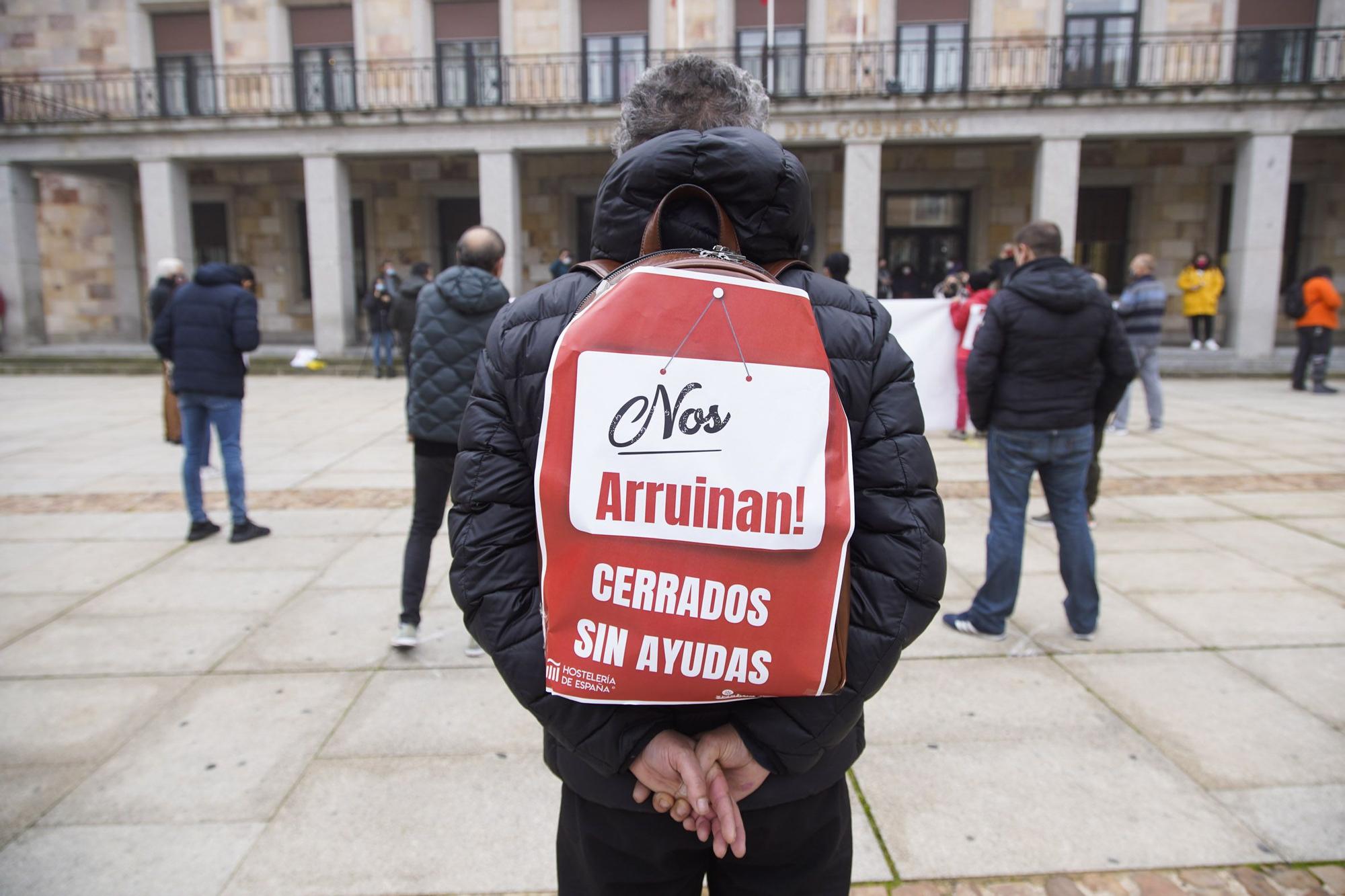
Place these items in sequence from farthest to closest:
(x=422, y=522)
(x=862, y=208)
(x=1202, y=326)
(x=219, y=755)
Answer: (x=1202, y=326)
(x=862, y=208)
(x=422, y=522)
(x=219, y=755)

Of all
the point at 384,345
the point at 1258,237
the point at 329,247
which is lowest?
the point at 384,345

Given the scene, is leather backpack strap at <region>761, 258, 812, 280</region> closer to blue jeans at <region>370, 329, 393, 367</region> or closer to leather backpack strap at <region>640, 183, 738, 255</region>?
leather backpack strap at <region>640, 183, 738, 255</region>

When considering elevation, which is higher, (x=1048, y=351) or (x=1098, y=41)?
(x=1098, y=41)

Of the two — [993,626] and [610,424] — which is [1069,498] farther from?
[610,424]

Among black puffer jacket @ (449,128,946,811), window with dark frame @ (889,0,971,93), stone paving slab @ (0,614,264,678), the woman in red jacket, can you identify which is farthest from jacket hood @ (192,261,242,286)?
window with dark frame @ (889,0,971,93)

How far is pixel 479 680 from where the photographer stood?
385cm

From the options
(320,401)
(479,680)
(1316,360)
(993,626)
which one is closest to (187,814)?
(479,680)

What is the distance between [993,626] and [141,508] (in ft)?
20.2

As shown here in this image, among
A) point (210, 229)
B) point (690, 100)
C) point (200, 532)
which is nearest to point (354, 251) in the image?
point (210, 229)

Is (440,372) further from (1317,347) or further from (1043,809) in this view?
(1317,347)

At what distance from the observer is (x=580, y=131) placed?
18.6m

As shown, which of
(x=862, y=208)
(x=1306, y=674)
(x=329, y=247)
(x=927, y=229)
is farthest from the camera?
(x=927, y=229)

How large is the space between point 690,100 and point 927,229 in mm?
21592

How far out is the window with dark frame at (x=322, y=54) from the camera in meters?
20.5
